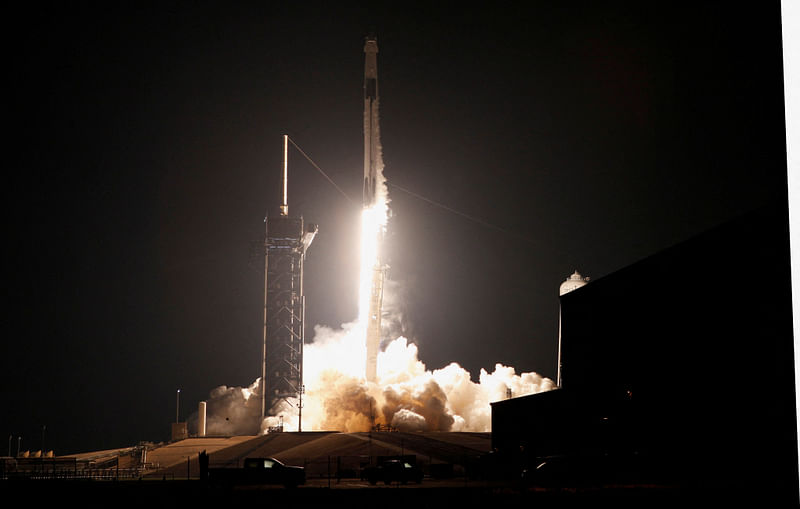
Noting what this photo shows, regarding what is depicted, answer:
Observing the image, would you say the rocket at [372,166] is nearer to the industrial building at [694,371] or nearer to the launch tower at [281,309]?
the launch tower at [281,309]

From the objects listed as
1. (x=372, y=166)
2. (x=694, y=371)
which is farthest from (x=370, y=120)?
(x=694, y=371)

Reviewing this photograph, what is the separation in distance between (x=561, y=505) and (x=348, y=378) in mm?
56540

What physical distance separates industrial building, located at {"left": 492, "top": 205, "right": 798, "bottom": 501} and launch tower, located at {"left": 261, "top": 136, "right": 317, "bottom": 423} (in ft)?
134

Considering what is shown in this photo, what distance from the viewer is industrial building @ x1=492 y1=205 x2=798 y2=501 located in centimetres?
2792

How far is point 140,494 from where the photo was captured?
25.9m

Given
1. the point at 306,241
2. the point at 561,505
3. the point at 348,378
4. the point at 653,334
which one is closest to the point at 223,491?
the point at 561,505

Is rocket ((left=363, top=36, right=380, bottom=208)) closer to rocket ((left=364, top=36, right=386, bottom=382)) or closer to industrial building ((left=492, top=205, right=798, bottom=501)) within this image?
rocket ((left=364, top=36, right=386, bottom=382))

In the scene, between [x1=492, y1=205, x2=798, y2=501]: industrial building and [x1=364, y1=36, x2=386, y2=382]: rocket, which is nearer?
[x1=492, y1=205, x2=798, y2=501]: industrial building

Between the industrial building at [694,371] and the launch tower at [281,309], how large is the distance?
40989mm

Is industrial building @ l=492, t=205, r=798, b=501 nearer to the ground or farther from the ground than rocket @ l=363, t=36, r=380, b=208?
nearer to the ground

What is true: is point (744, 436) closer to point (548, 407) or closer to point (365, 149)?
point (548, 407)

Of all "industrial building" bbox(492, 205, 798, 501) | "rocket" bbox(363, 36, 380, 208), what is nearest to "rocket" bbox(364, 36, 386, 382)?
"rocket" bbox(363, 36, 380, 208)

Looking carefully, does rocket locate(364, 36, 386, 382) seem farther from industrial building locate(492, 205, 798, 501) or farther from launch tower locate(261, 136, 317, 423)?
industrial building locate(492, 205, 798, 501)

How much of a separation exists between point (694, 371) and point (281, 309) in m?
52.2
